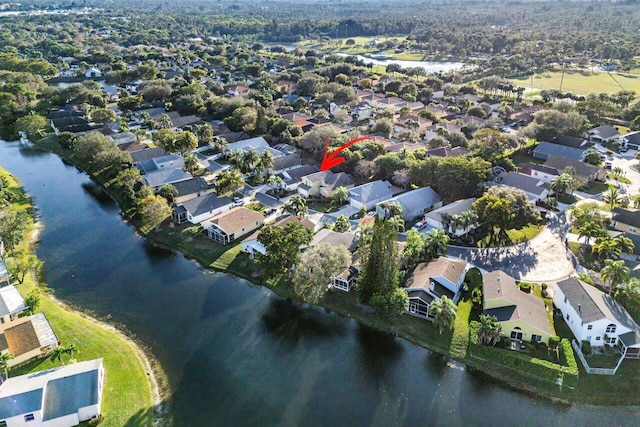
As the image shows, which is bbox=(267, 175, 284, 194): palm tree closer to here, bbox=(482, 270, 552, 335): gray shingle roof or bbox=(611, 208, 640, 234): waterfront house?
bbox=(482, 270, 552, 335): gray shingle roof

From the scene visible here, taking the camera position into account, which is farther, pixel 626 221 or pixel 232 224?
pixel 232 224

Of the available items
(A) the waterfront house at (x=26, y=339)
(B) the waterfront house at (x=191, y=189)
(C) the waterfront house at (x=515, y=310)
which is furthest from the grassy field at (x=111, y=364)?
(C) the waterfront house at (x=515, y=310)

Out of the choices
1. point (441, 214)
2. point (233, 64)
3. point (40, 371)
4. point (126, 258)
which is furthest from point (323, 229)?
point (233, 64)

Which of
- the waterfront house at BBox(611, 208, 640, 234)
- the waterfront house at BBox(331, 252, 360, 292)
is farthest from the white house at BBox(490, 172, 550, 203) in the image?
the waterfront house at BBox(331, 252, 360, 292)

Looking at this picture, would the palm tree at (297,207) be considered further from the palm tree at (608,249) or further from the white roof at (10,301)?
the palm tree at (608,249)

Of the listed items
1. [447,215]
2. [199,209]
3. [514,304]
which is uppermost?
[447,215]

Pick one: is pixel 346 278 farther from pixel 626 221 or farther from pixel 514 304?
pixel 626 221

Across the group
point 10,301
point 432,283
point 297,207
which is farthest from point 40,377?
point 432,283
